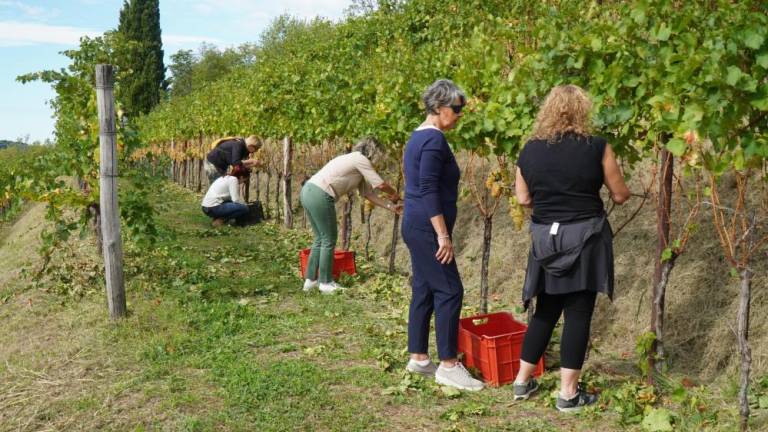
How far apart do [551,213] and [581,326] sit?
0.64m

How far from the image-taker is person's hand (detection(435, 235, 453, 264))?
14.5 feet

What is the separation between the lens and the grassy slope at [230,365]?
4.26m

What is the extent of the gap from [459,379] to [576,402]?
0.76m

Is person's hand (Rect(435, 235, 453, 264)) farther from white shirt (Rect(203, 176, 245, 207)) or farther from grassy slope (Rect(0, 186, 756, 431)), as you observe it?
white shirt (Rect(203, 176, 245, 207))

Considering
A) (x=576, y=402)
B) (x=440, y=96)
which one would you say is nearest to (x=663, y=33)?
(x=440, y=96)

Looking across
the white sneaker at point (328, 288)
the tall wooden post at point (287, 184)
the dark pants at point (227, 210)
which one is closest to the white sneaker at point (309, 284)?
the white sneaker at point (328, 288)

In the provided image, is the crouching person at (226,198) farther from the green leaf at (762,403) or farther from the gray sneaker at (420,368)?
the green leaf at (762,403)

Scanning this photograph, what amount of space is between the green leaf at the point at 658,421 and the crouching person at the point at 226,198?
8.65 meters

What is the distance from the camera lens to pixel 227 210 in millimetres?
11922

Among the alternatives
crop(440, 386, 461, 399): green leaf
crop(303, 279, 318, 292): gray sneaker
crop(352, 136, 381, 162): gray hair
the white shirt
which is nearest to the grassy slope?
crop(440, 386, 461, 399): green leaf

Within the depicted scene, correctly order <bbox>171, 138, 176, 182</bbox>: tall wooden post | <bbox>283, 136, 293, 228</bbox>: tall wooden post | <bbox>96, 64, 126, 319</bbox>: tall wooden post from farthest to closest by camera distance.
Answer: <bbox>171, 138, 176, 182</bbox>: tall wooden post
<bbox>283, 136, 293, 228</bbox>: tall wooden post
<bbox>96, 64, 126, 319</bbox>: tall wooden post

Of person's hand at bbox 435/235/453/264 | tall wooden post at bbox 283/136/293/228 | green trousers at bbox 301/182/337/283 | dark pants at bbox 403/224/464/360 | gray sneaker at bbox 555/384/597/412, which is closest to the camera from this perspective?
gray sneaker at bbox 555/384/597/412

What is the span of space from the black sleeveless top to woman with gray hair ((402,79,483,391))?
1.92 ft

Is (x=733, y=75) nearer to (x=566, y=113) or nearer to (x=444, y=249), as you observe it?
(x=566, y=113)
